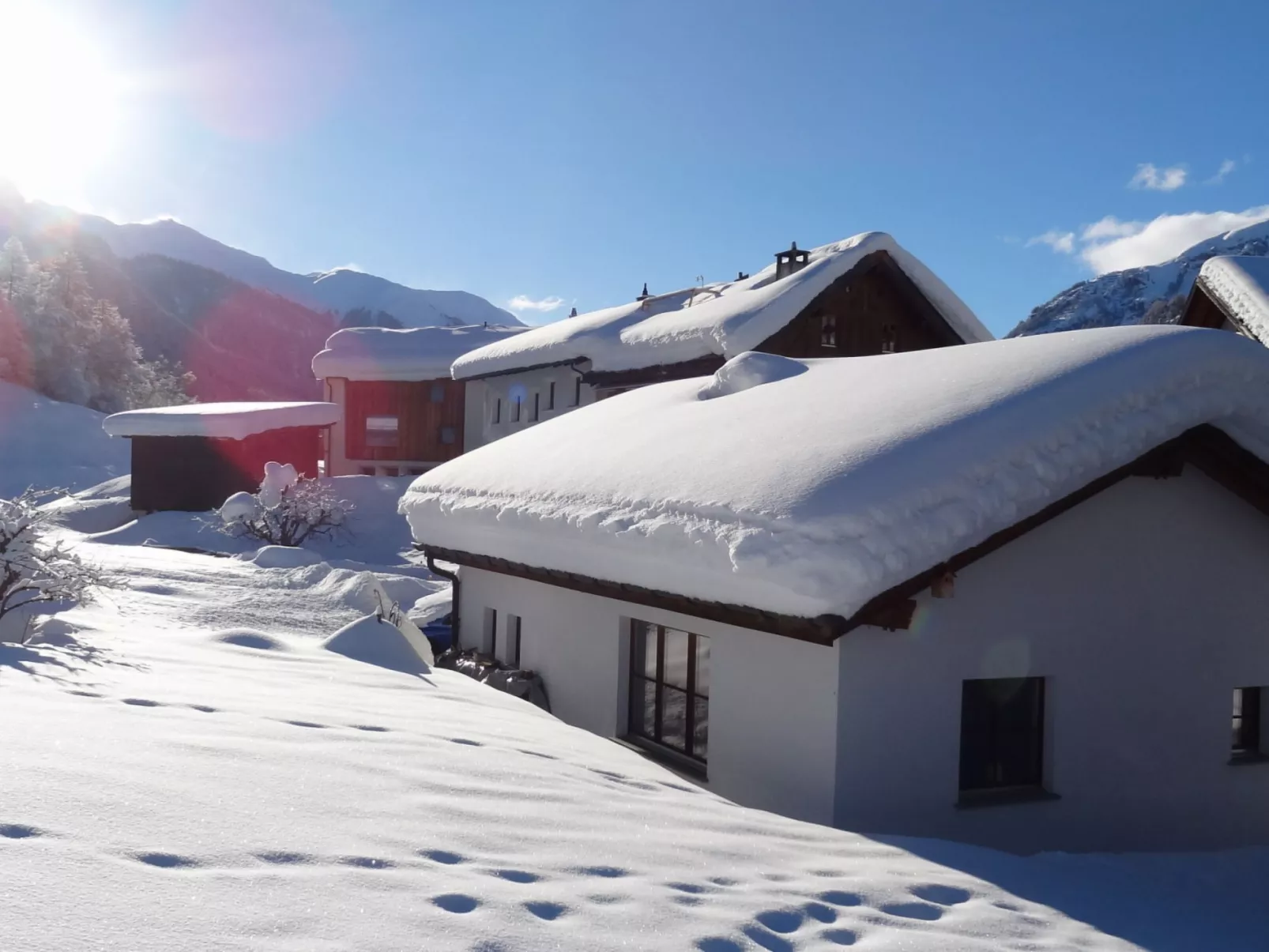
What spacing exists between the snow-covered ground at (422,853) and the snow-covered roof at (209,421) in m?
18.1

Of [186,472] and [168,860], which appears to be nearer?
[168,860]

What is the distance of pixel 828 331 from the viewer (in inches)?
761

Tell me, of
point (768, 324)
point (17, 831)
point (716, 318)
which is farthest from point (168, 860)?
point (716, 318)

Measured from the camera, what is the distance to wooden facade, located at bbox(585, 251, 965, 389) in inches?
731

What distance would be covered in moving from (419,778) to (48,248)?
65.2m

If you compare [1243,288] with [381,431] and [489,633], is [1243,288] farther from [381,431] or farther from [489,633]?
[381,431]

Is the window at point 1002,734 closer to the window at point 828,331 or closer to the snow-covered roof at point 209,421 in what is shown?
the window at point 828,331

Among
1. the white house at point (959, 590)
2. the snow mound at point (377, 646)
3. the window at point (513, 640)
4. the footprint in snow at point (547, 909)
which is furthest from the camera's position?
the window at point (513, 640)

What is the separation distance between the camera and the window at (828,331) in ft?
62.9

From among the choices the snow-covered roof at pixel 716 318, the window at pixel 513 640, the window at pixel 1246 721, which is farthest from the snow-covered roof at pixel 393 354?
the window at pixel 1246 721

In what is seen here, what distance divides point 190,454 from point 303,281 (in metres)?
122

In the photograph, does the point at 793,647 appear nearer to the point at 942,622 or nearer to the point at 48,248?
the point at 942,622

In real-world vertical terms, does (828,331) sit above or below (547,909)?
above

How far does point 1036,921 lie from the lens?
394 cm
